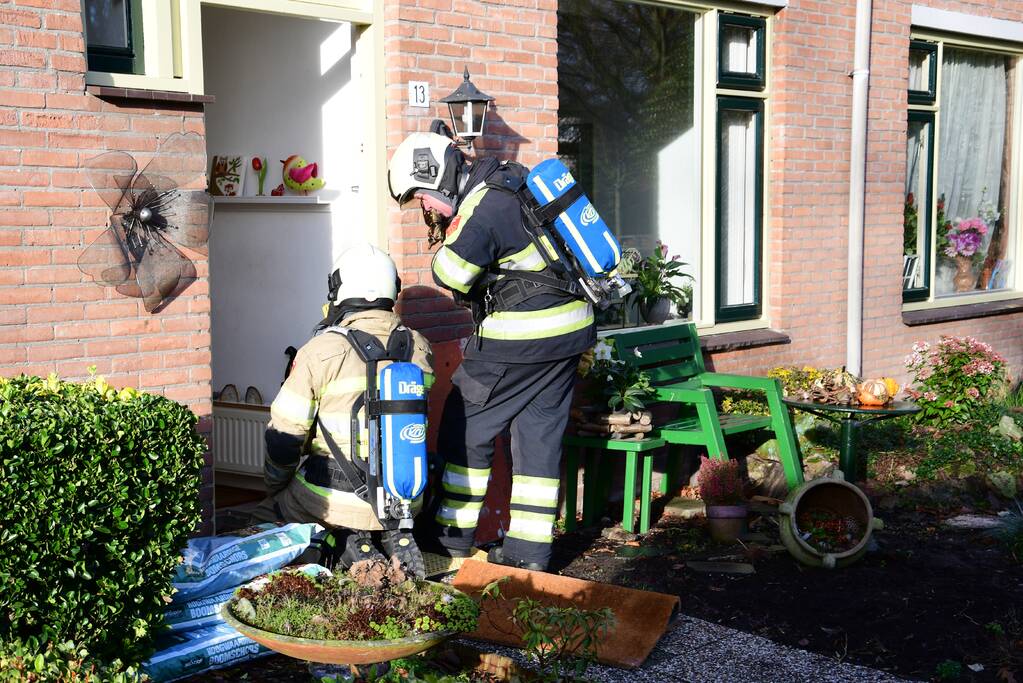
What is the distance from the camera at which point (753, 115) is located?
8.94m

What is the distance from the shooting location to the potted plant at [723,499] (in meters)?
6.84

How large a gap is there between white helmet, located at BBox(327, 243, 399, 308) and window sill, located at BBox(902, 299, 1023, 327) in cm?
626

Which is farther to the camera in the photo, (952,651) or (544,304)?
(544,304)

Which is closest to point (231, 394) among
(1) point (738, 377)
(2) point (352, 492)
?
(2) point (352, 492)

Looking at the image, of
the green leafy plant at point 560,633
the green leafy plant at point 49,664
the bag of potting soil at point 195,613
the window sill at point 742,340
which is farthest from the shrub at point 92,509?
the window sill at point 742,340

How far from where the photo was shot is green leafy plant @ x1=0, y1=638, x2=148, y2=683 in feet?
12.2

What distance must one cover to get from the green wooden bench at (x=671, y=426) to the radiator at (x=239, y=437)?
1894 millimetres

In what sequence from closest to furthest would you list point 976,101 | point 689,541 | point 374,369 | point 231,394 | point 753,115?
point 374,369
point 689,541
point 231,394
point 753,115
point 976,101

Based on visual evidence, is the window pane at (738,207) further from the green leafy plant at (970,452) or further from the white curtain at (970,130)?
the white curtain at (970,130)

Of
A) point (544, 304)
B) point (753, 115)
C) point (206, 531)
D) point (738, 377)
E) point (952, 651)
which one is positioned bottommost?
point (952, 651)

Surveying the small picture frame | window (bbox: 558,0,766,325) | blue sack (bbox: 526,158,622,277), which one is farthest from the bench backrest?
the small picture frame

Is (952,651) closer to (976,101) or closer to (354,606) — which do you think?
(354,606)

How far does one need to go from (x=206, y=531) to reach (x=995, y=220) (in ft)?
29.4

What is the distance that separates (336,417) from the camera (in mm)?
5145
